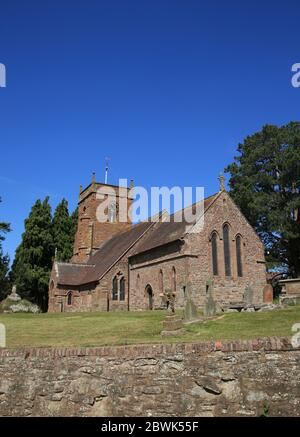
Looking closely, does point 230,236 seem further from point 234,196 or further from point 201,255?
point 234,196

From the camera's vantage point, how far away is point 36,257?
4756 centimetres

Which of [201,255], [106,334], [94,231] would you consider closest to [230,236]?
[201,255]

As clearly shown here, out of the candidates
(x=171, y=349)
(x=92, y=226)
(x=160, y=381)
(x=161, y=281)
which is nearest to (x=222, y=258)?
(x=161, y=281)

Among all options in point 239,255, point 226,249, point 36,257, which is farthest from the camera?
point 36,257

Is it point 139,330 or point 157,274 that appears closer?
point 139,330

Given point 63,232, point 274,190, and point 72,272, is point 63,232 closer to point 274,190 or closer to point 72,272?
point 72,272

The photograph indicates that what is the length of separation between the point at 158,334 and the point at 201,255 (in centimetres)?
1218

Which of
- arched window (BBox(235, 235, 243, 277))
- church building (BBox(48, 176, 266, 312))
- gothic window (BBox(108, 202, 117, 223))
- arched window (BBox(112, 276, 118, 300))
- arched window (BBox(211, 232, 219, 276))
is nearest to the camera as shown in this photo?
church building (BBox(48, 176, 266, 312))

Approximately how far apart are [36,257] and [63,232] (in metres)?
6.71

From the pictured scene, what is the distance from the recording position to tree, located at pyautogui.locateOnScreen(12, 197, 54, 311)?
153 feet

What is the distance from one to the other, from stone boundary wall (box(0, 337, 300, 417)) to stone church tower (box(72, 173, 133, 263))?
35.2 meters

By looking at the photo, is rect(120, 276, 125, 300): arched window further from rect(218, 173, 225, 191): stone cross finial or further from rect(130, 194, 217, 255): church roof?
rect(218, 173, 225, 191): stone cross finial

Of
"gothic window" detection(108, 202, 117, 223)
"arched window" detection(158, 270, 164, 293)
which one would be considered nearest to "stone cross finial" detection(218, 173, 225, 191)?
"arched window" detection(158, 270, 164, 293)

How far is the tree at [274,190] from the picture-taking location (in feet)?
120
